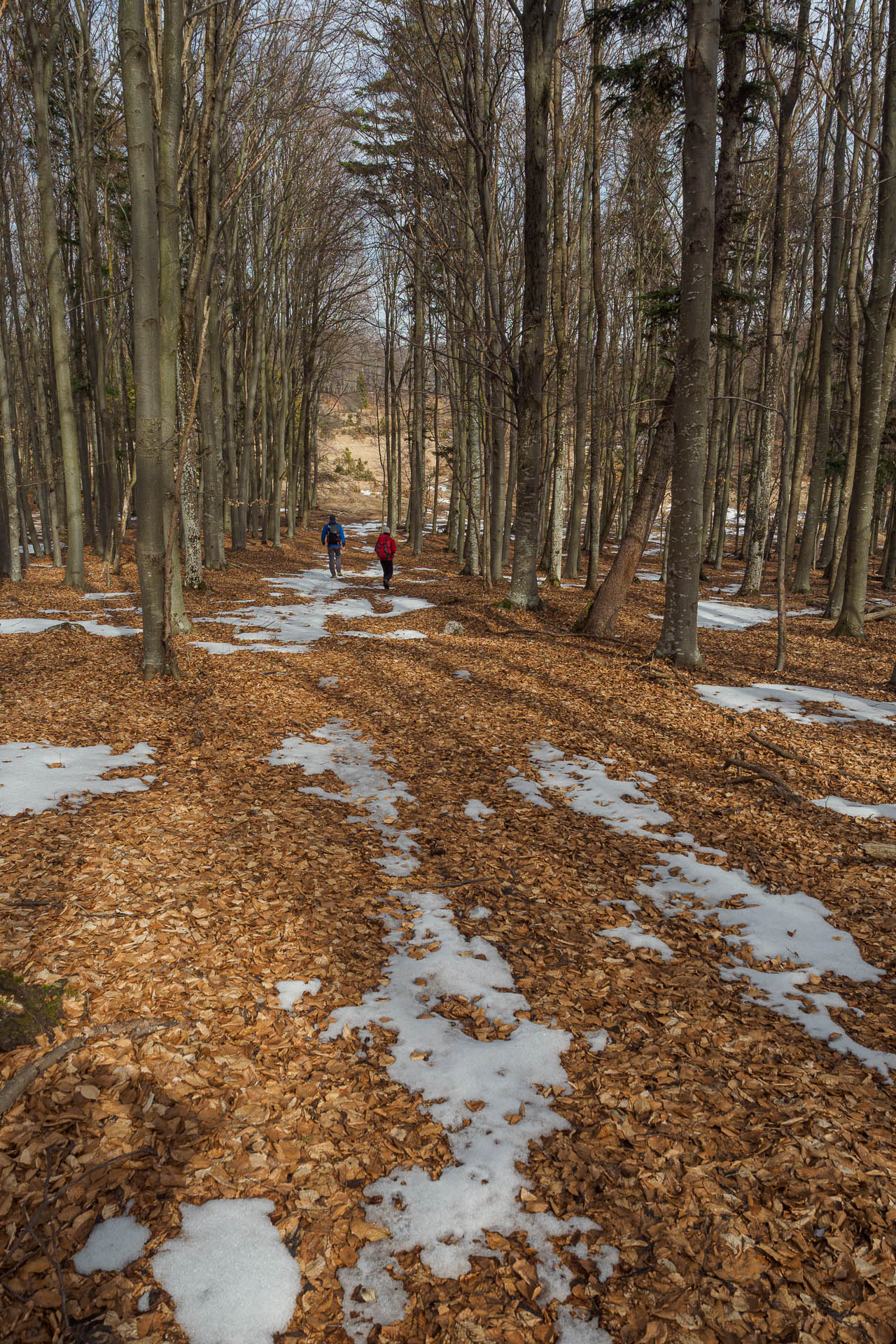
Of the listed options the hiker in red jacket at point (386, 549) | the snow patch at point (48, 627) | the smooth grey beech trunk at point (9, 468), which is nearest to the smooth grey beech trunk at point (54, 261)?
the smooth grey beech trunk at point (9, 468)

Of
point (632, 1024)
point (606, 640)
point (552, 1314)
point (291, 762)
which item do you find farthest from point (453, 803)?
point (606, 640)

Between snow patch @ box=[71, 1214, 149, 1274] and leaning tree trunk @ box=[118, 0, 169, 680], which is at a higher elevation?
leaning tree trunk @ box=[118, 0, 169, 680]

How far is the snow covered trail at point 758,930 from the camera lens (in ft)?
11.8

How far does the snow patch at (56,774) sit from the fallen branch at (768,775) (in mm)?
5196

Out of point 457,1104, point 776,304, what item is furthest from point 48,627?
point 776,304

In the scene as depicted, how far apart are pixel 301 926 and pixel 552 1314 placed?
2277mm

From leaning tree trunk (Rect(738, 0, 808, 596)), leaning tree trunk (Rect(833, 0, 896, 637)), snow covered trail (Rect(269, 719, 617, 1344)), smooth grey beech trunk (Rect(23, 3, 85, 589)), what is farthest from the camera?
leaning tree trunk (Rect(738, 0, 808, 596))

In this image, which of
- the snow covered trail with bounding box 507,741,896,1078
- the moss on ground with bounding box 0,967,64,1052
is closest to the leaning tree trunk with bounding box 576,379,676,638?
the snow covered trail with bounding box 507,741,896,1078

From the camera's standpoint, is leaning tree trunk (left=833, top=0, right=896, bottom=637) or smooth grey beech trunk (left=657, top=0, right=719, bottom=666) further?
leaning tree trunk (left=833, top=0, right=896, bottom=637)

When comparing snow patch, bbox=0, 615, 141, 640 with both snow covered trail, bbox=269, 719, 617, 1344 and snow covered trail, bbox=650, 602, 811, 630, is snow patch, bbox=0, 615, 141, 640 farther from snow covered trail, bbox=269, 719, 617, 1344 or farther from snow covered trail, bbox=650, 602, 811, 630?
snow covered trail, bbox=650, 602, 811, 630

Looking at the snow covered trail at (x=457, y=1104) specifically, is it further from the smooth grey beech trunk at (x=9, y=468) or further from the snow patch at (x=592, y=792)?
the smooth grey beech trunk at (x=9, y=468)

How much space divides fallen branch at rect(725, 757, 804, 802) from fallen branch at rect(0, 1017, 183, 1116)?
500 cm

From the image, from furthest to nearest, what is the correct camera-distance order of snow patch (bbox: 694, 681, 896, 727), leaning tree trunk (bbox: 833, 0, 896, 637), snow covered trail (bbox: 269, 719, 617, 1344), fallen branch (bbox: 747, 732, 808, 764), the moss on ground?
leaning tree trunk (bbox: 833, 0, 896, 637) < snow patch (bbox: 694, 681, 896, 727) < fallen branch (bbox: 747, 732, 808, 764) < the moss on ground < snow covered trail (bbox: 269, 719, 617, 1344)

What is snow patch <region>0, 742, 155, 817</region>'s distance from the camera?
5.15 metres
